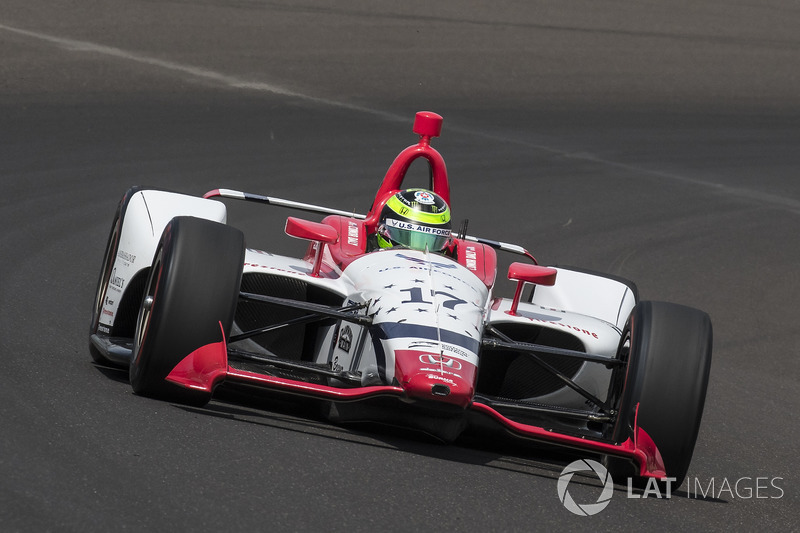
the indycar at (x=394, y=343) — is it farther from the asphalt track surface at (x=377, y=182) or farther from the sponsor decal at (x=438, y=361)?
the asphalt track surface at (x=377, y=182)

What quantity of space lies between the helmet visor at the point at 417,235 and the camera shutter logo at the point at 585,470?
161cm

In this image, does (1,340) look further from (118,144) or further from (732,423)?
(118,144)

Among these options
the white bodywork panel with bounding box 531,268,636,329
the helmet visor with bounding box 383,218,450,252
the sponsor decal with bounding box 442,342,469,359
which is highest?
the helmet visor with bounding box 383,218,450,252

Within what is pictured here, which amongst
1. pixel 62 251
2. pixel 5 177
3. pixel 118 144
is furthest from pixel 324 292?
pixel 118 144

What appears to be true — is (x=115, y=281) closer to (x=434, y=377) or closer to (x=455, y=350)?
(x=455, y=350)

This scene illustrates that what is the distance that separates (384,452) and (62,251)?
4.98 m

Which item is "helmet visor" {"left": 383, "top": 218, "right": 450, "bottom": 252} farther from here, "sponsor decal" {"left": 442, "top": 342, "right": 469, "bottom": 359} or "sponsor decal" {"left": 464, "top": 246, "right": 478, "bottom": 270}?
"sponsor decal" {"left": 442, "top": 342, "right": 469, "bottom": 359}

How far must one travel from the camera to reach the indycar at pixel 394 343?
19.6 ft

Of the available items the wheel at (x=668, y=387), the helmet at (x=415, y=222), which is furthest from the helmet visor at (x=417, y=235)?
the wheel at (x=668, y=387)

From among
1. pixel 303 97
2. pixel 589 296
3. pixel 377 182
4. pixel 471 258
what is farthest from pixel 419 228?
pixel 303 97

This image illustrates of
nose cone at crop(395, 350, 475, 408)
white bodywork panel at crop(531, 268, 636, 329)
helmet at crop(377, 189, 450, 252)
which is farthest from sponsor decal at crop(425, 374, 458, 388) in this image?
white bodywork panel at crop(531, 268, 636, 329)

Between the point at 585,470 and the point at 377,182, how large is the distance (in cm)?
802

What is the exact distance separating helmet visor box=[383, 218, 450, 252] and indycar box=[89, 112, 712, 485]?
21 centimetres

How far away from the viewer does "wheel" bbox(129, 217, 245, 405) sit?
598 cm
